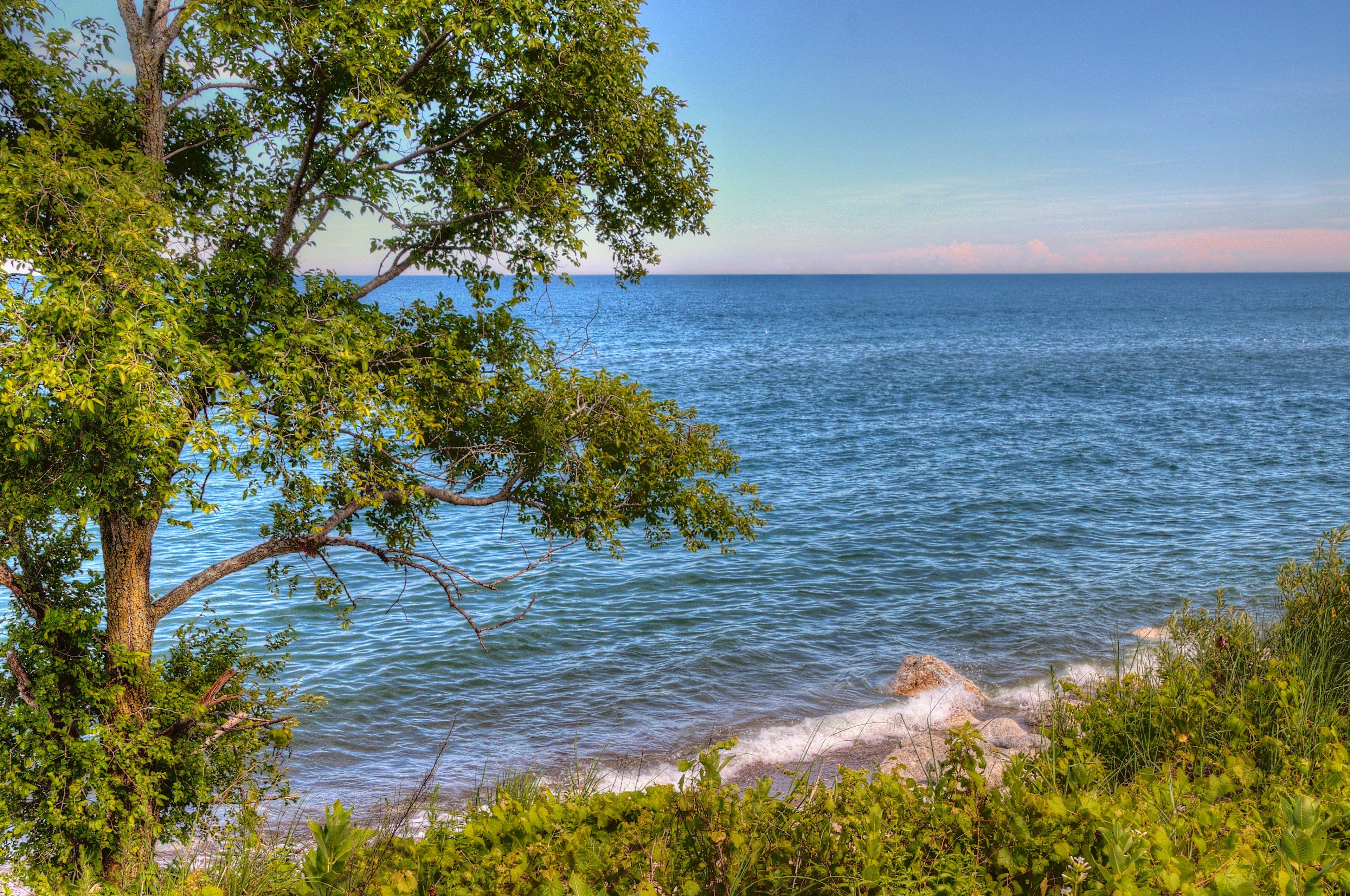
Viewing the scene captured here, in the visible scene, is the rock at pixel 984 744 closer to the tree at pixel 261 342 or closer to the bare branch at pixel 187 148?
the tree at pixel 261 342

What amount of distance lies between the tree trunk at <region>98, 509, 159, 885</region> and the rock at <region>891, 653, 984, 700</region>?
39.0ft

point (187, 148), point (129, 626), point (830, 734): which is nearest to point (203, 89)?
point (187, 148)

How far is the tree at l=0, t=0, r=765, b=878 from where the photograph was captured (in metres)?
7.14

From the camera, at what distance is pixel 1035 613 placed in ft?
62.4

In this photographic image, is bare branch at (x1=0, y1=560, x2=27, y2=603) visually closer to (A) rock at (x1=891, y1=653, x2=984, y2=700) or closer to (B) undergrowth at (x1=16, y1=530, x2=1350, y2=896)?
(B) undergrowth at (x1=16, y1=530, x2=1350, y2=896)

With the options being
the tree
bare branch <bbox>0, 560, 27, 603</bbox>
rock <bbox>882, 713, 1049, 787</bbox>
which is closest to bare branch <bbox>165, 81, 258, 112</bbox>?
the tree

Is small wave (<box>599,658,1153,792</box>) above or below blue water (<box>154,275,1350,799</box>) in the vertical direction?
below

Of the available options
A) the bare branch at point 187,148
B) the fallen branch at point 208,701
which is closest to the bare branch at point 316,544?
the fallen branch at point 208,701

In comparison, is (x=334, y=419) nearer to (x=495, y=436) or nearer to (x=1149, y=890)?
(x=495, y=436)

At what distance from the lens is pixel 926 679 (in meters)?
15.5

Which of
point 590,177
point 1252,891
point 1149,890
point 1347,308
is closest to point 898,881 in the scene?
point 1149,890

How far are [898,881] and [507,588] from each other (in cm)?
1854

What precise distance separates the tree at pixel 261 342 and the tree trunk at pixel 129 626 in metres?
0.04

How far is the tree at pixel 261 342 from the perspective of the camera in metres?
7.14
